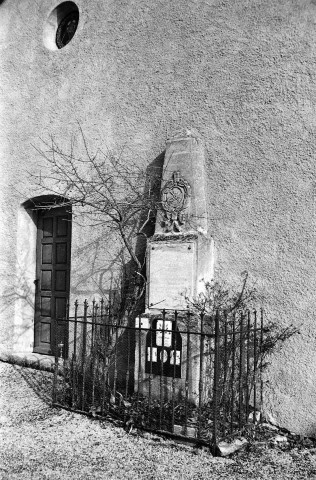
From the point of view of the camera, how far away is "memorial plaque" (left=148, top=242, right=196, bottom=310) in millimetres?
4984

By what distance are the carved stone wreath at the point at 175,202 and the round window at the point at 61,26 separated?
3217 millimetres

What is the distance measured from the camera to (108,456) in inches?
159

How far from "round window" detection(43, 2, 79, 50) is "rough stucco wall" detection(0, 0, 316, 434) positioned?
0.38 meters

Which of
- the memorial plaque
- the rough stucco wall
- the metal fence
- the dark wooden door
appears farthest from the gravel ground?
the dark wooden door

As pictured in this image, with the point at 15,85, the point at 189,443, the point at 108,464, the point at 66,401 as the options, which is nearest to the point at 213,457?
the point at 189,443

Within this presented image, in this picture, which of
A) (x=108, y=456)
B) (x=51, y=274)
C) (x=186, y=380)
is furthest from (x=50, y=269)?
(x=108, y=456)

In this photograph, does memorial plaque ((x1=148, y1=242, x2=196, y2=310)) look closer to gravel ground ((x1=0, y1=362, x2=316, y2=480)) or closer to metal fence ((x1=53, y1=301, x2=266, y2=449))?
metal fence ((x1=53, y1=301, x2=266, y2=449))

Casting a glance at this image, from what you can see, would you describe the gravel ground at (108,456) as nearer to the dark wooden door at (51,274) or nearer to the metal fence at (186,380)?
the metal fence at (186,380)

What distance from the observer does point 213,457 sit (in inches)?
157

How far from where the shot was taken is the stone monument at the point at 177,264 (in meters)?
4.82

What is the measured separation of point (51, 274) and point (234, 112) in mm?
3406

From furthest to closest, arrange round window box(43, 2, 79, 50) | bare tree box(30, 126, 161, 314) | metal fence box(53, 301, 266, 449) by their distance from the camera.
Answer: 1. round window box(43, 2, 79, 50)
2. bare tree box(30, 126, 161, 314)
3. metal fence box(53, 301, 266, 449)

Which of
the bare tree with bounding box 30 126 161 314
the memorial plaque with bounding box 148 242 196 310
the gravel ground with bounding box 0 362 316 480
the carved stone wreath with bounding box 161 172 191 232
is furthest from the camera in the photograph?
the bare tree with bounding box 30 126 161 314

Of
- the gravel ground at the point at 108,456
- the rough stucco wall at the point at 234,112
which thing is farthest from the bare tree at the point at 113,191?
the gravel ground at the point at 108,456
